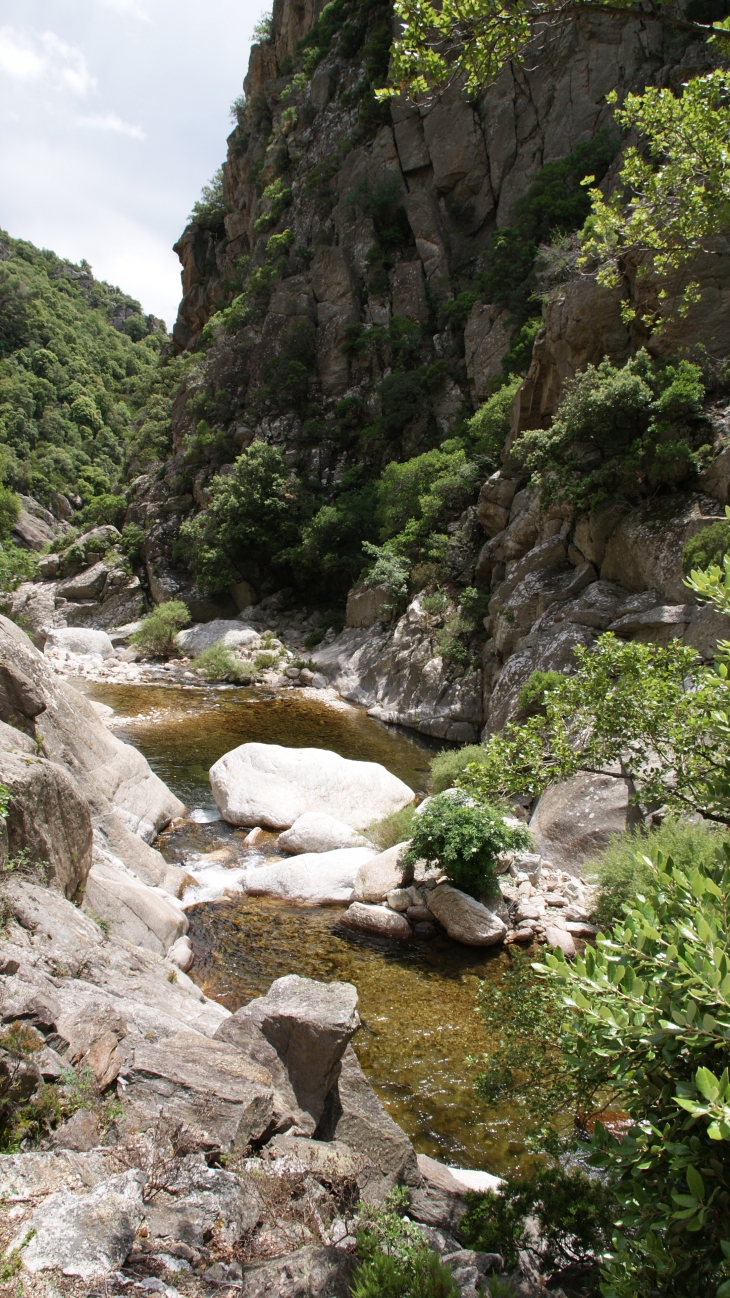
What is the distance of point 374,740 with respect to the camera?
19.2 metres

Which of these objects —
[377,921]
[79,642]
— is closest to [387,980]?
[377,921]

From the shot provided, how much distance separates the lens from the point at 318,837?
1139 cm

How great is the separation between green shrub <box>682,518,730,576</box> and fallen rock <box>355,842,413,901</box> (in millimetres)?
7691

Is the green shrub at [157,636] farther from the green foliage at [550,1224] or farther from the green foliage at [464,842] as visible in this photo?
the green foliage at [550,1224]

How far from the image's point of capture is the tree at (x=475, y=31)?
5.42 meters

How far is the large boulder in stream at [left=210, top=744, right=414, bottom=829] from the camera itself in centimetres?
1256

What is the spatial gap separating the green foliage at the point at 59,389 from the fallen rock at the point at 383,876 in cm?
5505

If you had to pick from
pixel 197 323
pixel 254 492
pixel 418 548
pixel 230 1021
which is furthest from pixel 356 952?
pixel 197 323

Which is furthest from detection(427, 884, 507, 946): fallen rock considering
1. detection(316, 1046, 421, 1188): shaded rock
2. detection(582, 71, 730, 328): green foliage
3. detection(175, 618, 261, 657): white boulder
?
detection(175, 618, 261, 657): white boulder

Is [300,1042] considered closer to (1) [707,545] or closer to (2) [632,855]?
(2) [632,855]

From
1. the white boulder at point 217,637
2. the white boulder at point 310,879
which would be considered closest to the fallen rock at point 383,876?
the white boulder at point 310,879

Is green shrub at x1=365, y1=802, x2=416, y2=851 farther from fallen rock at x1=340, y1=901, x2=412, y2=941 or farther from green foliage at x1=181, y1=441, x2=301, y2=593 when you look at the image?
green foliage at x1=181, y1=441, x2=301, y2=593

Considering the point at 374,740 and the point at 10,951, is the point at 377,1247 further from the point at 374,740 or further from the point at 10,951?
the point at 374,740

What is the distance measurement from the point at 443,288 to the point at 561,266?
16.5 metres
